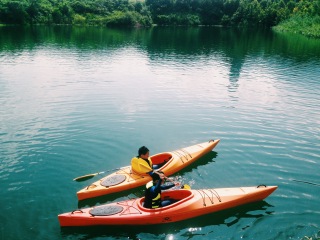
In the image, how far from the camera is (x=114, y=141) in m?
16.1

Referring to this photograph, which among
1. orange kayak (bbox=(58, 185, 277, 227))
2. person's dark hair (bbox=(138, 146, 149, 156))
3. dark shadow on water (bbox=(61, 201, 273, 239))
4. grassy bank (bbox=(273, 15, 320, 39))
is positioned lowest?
dark shadow on water (bbox=(61, 201, 273, 239))

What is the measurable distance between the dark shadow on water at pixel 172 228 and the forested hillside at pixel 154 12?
7807 centimetres

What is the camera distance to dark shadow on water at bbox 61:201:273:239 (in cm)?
1012

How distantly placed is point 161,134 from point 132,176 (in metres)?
5.13

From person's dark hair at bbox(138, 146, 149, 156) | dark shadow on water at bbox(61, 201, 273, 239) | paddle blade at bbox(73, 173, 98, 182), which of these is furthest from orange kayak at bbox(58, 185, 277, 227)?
paddle blade at bbox(73, 173, 98, 182)

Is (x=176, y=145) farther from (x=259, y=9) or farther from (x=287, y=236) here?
(x=259, y=9)

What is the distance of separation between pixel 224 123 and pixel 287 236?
9.83 m

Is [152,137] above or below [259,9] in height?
below

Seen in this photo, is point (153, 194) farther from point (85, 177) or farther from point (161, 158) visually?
point (85, 177)

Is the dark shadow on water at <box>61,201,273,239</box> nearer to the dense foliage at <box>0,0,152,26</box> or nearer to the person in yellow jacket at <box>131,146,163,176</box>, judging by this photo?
the person in yellow jacket at <box>131,146,163,176</box>

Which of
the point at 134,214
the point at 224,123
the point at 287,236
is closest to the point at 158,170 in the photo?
the point at 134,214

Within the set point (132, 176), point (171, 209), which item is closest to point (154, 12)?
point (132, 176)

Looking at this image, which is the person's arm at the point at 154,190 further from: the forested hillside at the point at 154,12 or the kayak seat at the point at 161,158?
the forested hillside at the point at 154,12

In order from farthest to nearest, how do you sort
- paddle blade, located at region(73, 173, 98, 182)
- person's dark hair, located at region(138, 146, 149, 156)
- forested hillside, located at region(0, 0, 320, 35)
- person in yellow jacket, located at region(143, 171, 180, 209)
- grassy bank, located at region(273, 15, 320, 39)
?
forested hillside, located at region(0, 0, 320, 35) → grassy bank, located at region(273, 15, 320, 39) → paddle blade, located at region(73, 173, 98, 182) → person's dark hair, located at region(138, 146, 149, 156) → person in yellow jacket, located at region(143, 171, 180, 209)
